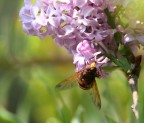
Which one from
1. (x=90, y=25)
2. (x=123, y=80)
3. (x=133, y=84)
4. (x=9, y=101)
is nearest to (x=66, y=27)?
(x=90, y=25)

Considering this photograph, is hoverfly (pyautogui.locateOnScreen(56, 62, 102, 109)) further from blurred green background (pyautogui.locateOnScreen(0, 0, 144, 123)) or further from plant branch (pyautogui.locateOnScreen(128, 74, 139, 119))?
blurred green background (pyautogui.locateOnScreen(0, 0, 144, 123))

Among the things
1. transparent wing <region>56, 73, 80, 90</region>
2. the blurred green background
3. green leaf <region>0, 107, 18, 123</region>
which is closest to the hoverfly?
transparent wing <region>56, 73, 80, 90</region>

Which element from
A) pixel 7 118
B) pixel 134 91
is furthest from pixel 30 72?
pixel 134 91

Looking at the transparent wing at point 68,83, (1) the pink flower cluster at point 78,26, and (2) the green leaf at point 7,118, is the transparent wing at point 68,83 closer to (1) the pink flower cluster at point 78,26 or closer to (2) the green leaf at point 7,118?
(1) the pink flower cluster at point 78,26

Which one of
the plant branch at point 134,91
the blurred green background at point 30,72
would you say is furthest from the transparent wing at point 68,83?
the blurred green background at point 30,72

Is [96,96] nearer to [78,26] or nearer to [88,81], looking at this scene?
[88,81]

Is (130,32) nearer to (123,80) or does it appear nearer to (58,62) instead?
(123,80)
